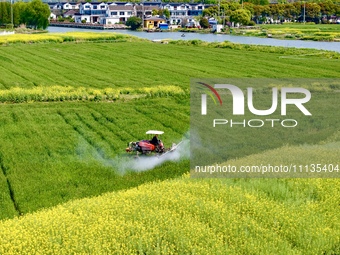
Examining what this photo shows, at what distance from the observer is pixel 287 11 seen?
4547 inches

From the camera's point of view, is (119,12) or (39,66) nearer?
(39,66)

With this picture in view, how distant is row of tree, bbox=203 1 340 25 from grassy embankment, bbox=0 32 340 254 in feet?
292

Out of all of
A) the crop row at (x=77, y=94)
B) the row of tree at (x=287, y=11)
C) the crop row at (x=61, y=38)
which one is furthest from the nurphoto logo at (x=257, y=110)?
the row of tree at (x=287, y=11)

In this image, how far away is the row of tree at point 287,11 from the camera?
11081cm

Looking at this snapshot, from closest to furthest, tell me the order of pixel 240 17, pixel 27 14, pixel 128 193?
pixel 128 193
pixel 27 14
pixel 240 17

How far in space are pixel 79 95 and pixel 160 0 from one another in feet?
496

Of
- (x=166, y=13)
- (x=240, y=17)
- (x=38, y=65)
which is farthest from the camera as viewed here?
(x=166, y=13)

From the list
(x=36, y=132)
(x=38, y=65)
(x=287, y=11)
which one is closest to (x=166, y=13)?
(x=287, y=11)

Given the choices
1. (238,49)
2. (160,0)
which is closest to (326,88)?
(238,49)

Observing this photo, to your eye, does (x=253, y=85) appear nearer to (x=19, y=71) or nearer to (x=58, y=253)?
(x=19, y=71)

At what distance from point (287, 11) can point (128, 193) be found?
111 meters

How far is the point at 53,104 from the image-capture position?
23.1m

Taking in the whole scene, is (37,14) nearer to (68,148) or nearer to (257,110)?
(257,110)

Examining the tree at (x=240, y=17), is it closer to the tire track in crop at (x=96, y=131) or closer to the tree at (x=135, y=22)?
the tree at (x=135, y=22)
